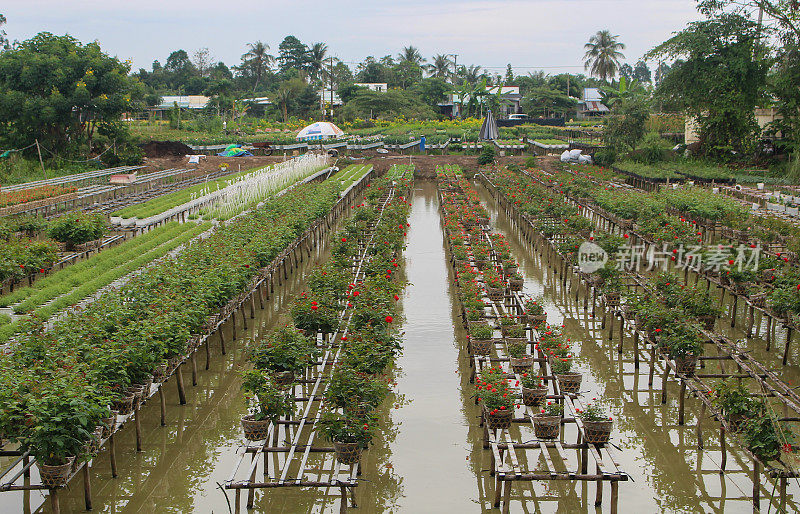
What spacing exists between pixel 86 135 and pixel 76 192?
57.7 ft

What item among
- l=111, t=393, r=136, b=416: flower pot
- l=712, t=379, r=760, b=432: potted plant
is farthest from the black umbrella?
l=111, t=393, r=136, b=416: flower pot

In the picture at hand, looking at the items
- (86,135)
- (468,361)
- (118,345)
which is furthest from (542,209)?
(86,135)

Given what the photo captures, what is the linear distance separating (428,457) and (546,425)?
1914mm

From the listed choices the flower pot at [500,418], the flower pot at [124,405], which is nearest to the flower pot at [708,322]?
the flower pot at [500,418]

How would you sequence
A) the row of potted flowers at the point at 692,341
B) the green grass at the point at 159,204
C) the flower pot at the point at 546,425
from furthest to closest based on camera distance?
the green grass at the point at 159,204 → the flower pot at the point at 546,425 → the row of potted flowers at the point at 692,341

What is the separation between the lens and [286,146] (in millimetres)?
54844

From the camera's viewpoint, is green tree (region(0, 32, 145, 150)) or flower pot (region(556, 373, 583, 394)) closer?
flower pot (region(556, 373, 583, 394))

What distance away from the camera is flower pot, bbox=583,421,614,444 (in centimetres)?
948

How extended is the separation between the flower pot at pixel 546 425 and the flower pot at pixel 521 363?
7.12 feet

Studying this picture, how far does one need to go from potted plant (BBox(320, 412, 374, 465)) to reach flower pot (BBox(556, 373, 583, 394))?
10.9 ft

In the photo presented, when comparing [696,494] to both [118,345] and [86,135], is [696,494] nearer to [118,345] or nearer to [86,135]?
[118,345]

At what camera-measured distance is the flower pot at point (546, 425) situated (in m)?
9.66

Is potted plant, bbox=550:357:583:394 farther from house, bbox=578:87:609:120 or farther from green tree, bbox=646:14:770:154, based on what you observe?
house, bbox=578:87:609:120

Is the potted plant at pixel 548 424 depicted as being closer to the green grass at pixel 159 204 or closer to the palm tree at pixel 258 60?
the green grass at pixel 159 204
